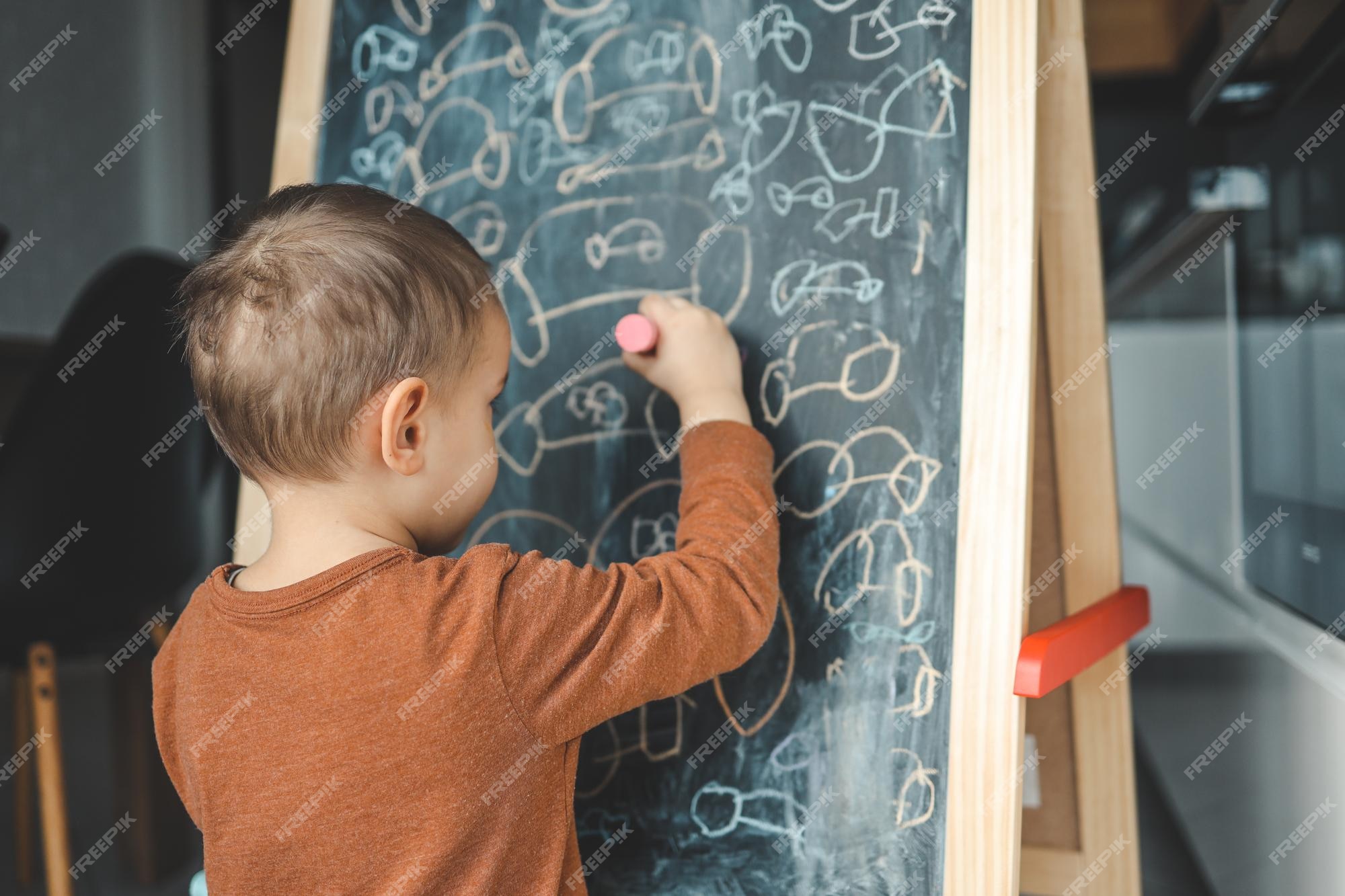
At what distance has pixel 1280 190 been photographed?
122 centimetres

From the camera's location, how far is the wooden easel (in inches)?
31.6

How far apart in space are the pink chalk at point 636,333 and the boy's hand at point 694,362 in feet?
0.04

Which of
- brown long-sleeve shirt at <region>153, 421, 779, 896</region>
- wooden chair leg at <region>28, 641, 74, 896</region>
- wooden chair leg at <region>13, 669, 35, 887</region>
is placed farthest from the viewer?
wooden chair leg at <region>13, 669, 35, 887</region>

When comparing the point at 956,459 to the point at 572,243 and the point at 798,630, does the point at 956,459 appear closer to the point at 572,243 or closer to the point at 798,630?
the point at 798,630

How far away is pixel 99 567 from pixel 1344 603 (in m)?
1.50

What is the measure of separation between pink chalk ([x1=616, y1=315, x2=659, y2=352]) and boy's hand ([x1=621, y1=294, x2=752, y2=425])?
0.01m

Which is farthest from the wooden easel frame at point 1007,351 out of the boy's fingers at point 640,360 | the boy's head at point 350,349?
the boy's head at point 350,349

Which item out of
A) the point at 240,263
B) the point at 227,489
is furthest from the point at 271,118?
the point at 240,263

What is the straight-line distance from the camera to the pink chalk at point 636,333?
898 mm

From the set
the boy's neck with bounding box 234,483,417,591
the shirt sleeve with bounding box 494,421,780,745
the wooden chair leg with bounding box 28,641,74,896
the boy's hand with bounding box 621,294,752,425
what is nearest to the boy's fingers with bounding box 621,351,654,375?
the boy's hand with bounding box 621,294,752,425

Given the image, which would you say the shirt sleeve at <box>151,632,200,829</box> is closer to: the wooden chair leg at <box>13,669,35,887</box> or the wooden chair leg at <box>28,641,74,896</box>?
the wooden chair leg at <box>28,641,74,896</box>

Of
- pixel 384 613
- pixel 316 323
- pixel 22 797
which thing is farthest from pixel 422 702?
pixel 22 797

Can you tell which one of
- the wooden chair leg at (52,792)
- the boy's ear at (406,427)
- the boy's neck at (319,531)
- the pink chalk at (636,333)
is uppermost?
the pink chalk at (636,333)

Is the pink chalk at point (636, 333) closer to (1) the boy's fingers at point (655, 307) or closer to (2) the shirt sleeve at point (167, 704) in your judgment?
(1) the boy's fingers at point (655, 307)
